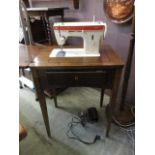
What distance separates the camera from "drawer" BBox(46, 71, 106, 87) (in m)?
1.10

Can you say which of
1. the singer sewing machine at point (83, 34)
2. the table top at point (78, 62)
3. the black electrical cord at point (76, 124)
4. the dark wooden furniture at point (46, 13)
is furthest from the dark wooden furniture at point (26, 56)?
the black electrical cord at point (76, 124)

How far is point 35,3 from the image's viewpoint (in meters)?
2.27

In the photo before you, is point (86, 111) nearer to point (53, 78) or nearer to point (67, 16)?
point (53, 78)

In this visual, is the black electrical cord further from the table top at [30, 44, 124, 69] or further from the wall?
the table top at [30, 44, 124, 69]

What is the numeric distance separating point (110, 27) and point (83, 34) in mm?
770

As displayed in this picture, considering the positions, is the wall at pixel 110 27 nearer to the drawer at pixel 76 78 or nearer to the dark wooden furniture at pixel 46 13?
the dark wooden furniture at pixel 46 13

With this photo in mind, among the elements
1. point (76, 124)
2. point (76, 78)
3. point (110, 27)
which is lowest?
point (76, 124)

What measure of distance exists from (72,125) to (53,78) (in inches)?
29.1

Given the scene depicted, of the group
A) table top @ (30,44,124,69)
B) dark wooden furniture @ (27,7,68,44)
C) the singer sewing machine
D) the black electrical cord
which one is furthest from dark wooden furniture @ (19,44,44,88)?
the black electrical cord

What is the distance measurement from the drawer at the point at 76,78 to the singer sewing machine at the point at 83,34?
18 centimetres

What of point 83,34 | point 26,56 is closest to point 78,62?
point 83,34

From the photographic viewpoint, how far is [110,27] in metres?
1.76

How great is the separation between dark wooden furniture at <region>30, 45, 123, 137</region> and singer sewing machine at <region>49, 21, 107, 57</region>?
0.23ft

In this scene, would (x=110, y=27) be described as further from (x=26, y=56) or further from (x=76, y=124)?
(x=76, y=124)
